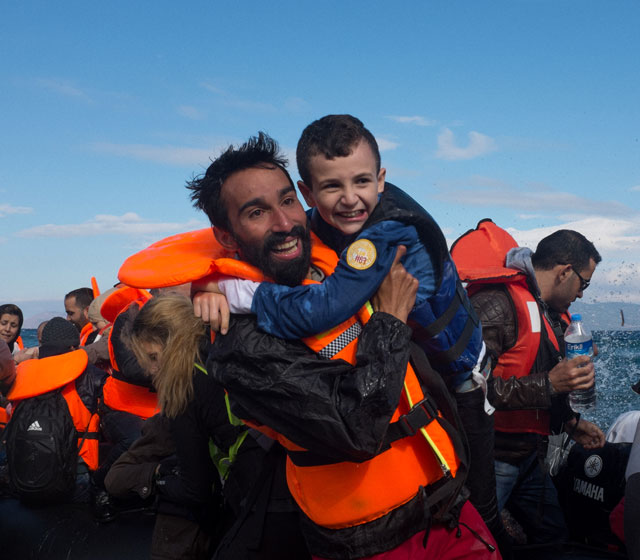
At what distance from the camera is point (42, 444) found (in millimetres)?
4887

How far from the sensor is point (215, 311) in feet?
7.74

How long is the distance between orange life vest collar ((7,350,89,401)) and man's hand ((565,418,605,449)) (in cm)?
372

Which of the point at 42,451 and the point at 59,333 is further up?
the point at 59,333

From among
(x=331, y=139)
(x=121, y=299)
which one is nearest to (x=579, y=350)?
(x=331, y=139)

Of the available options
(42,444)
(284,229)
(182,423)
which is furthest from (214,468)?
(42,444)

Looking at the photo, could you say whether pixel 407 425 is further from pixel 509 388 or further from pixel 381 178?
pixel 509 388

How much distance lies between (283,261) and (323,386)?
22.6 inches

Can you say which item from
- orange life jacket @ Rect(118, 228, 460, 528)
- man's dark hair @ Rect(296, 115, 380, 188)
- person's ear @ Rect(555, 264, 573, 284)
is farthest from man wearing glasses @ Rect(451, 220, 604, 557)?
orange life jacket @ Rect(118, 228, 460, 528)

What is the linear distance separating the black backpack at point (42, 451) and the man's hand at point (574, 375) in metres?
3.65

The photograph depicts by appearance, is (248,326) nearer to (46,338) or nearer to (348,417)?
(348,417)

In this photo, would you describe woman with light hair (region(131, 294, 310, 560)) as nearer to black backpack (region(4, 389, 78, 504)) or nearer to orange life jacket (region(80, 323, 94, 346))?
black backpack (region(4, 389, 78, 504))

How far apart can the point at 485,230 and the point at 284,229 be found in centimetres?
229

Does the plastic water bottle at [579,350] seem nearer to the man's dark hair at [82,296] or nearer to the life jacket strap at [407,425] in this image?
the life jacket strap at [407,425]

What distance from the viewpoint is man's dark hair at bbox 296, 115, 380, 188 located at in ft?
8.80
